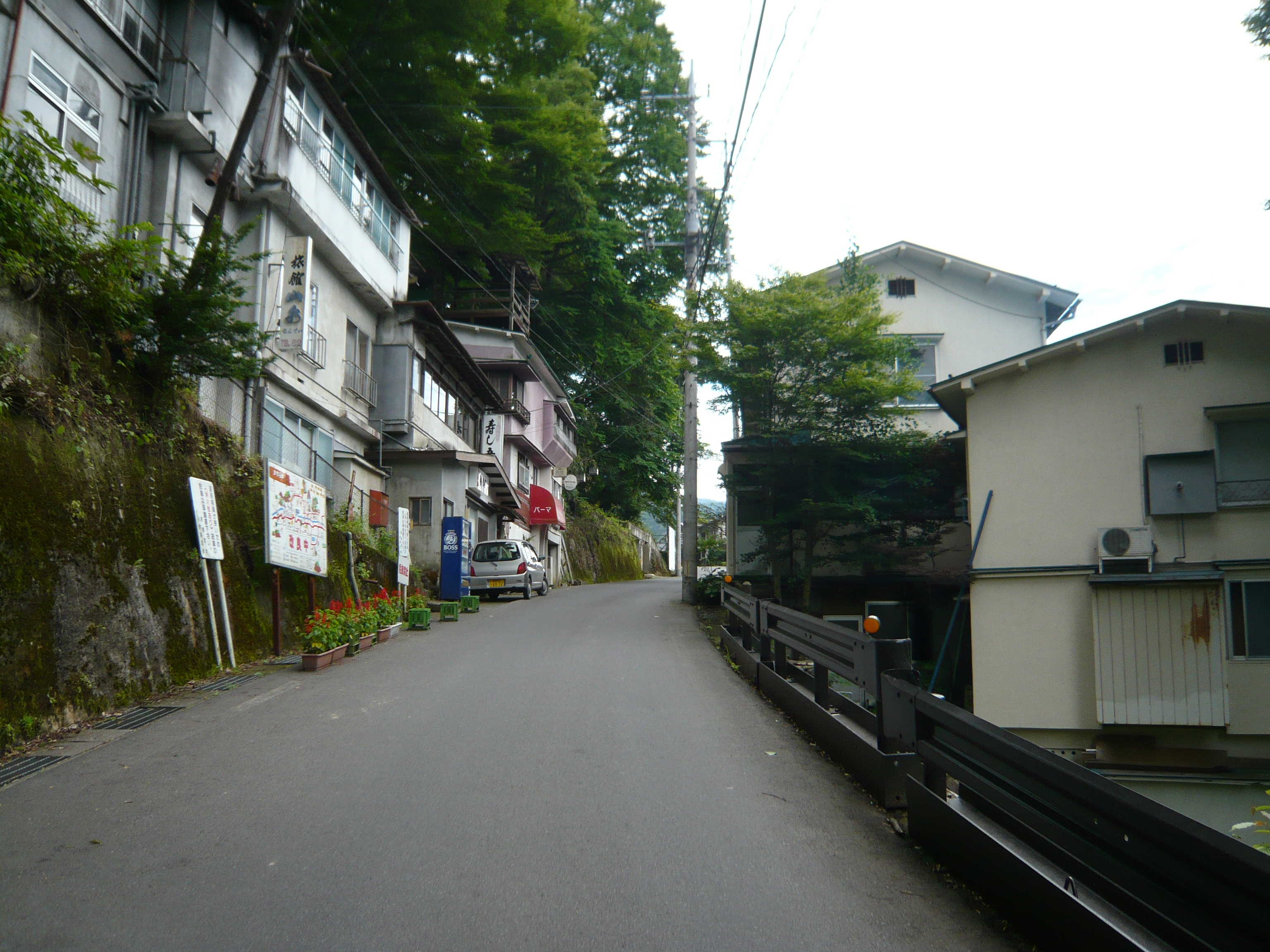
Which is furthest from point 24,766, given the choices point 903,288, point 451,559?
point 903,288

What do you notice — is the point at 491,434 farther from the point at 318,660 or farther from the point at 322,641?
the point at 318,660

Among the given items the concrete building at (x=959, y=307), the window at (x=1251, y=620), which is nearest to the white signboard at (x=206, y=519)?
the window at (x=1251, y=620)

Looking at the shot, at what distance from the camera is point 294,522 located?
12.9 meters

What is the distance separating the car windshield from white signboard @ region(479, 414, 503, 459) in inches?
321

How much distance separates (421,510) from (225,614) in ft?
47.9

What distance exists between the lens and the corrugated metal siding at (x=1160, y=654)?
13.5 m

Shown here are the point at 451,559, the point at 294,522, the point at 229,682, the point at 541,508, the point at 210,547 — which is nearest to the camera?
the point at 229,682

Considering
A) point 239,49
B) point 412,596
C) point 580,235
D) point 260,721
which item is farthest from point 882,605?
point 580,235

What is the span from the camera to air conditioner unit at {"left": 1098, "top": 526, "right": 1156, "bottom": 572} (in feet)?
47.6

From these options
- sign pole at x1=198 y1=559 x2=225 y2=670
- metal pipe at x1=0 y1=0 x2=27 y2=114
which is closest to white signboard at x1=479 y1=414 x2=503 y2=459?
sign pole at x1=198 y1=559 x2=225 y2=670

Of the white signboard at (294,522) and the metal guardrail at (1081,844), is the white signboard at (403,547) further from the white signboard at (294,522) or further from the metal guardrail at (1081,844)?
the metal guardrail at (1081,844)

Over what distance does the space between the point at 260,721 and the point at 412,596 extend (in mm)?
11373

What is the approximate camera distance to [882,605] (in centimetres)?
1853

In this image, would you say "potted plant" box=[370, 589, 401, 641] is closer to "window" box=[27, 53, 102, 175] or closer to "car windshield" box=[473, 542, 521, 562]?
"window" box=[27, 53, 102, 175]
